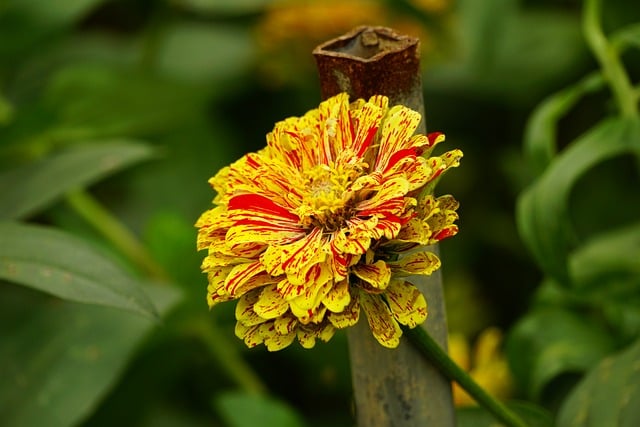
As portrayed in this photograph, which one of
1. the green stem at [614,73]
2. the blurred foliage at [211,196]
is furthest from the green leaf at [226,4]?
the green stem at [614,73]

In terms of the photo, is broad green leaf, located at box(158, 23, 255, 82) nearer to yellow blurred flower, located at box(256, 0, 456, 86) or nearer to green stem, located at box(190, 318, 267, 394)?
yellow blurred flower, located at box(256, 0, 456, 86)

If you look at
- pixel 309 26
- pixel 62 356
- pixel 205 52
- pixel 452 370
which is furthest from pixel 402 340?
pixel 205 52

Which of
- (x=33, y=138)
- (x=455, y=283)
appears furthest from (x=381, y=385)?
(x=455, y=283)

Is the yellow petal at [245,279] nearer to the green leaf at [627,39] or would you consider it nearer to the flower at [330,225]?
the flower at [330,225]

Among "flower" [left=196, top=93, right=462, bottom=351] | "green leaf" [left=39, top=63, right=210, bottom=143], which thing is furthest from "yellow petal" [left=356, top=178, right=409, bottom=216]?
"green leaf" [left=39, top=63, right=210, bottom=143]

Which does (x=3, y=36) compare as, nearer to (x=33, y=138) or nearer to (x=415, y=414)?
(x=33, y=138)
